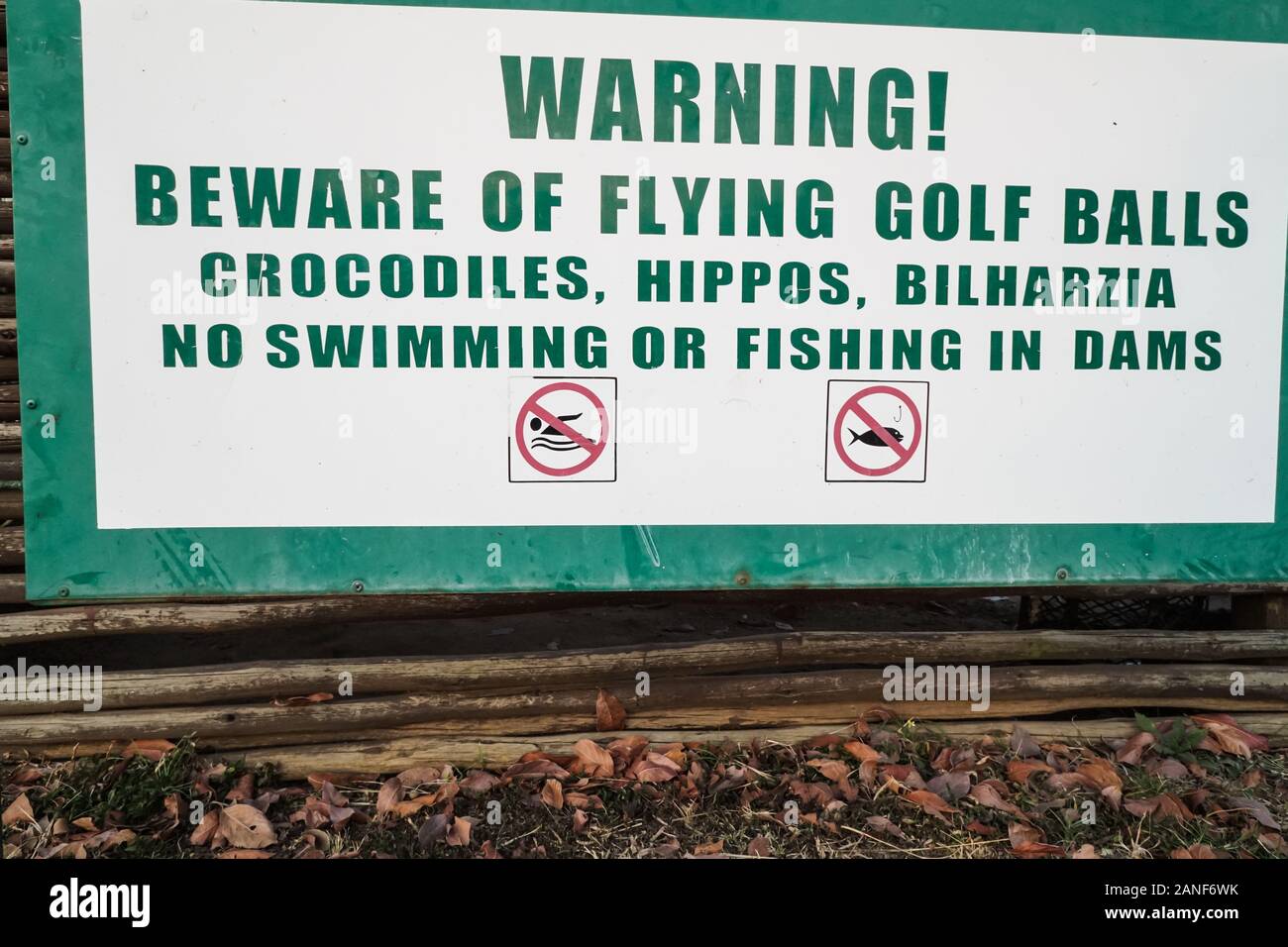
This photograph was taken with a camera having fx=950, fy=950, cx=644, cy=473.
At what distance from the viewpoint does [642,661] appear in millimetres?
3637

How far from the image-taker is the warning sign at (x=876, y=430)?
3152mm

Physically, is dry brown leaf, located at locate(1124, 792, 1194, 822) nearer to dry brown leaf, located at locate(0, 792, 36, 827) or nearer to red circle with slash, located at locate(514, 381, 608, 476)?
red circle with slash, located at locate(514, 381, 608, 476)

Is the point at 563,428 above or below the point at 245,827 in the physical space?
above

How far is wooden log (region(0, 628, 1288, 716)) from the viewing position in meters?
3.52

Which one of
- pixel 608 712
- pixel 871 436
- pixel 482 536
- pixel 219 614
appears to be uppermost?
pixel 871 436

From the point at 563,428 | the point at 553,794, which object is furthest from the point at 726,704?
the point at 563,428

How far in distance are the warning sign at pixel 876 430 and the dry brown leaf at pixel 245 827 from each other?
7.17 ft

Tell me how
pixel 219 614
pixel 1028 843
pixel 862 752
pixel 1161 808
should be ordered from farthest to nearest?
pixel 219 614, pixel 862 752, pixel 1161 808, pixel 1028 843

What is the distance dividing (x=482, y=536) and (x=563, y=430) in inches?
17.5

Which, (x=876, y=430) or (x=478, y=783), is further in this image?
(x=478, y=783)

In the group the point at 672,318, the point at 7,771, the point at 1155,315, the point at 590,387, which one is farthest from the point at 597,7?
the point at 7,771

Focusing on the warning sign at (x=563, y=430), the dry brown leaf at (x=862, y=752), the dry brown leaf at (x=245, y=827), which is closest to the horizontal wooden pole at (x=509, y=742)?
the dry brown leaf at (x=862, y=752)

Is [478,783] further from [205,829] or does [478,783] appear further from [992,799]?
[992,799]

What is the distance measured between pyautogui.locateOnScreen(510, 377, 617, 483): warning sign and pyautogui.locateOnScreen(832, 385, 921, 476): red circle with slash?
2.46 ft
